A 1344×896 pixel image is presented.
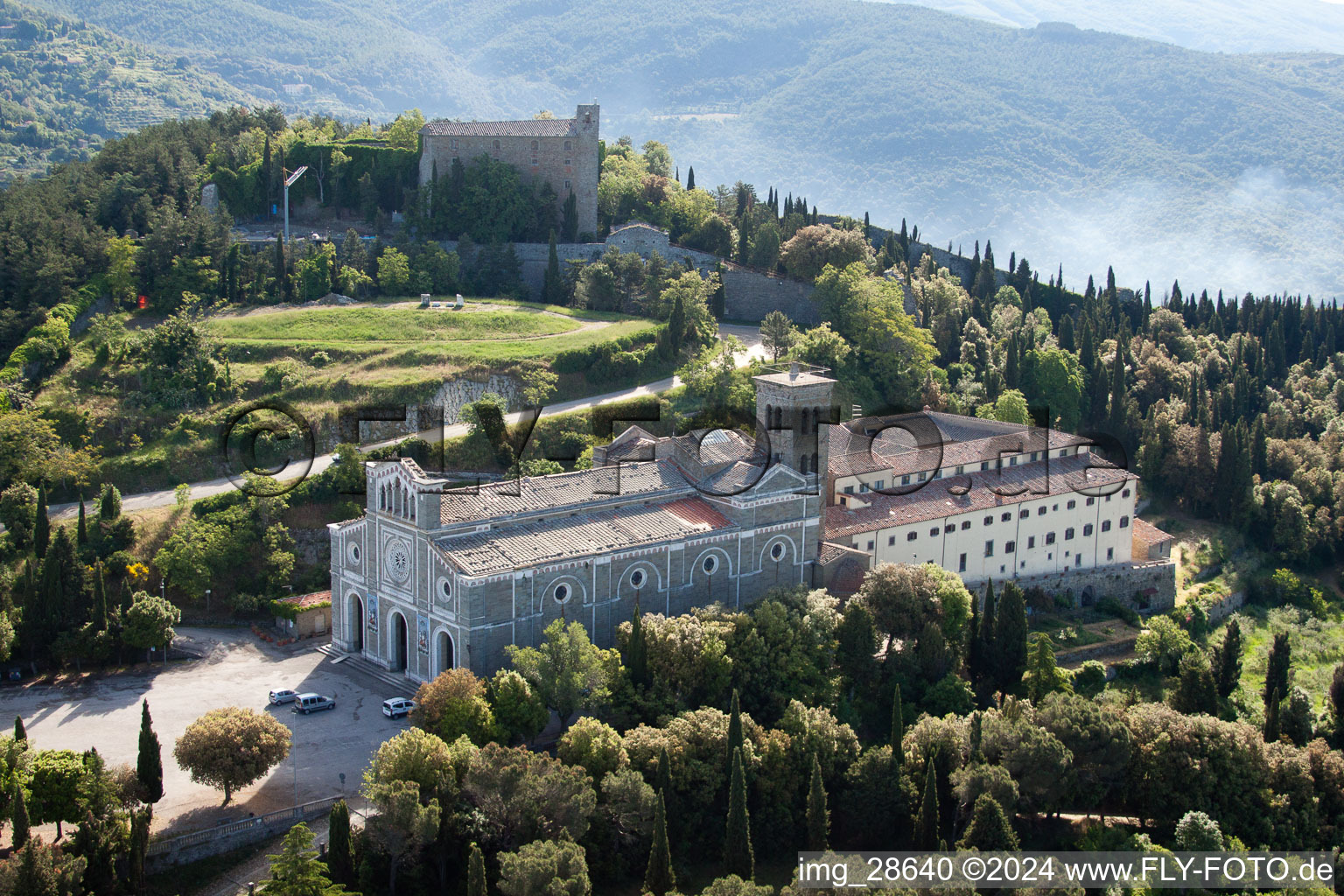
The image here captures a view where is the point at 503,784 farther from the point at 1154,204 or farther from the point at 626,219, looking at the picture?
the point at 1154,204

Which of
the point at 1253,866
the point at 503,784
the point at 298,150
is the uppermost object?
the point at 298,150

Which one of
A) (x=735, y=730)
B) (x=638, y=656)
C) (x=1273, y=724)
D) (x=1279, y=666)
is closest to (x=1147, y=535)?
(x=1279, y=666)

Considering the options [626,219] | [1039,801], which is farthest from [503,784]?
[626,219]

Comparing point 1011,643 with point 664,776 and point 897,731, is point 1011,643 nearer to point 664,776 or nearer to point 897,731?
point 897,731

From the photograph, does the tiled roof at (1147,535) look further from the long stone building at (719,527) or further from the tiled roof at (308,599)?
the tiled roof at (308,599)

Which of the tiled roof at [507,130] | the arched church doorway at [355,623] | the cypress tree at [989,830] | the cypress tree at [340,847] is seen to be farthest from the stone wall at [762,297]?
the cypress tree at [340,847]

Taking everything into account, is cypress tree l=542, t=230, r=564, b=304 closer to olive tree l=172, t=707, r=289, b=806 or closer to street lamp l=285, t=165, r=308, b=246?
street lamp l=285, t=165, r=308, b=246
